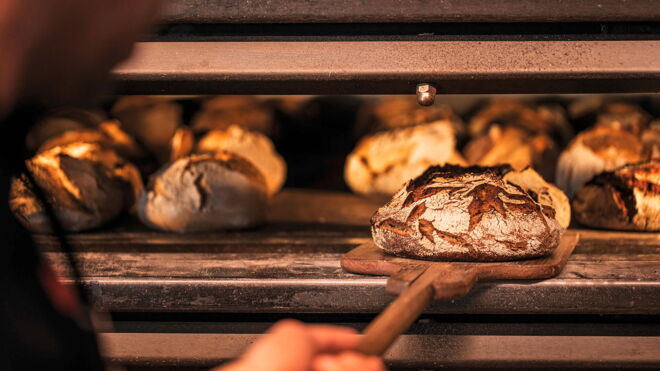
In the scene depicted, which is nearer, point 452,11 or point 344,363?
point 344,363

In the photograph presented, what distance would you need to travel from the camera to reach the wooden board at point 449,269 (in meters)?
1.00

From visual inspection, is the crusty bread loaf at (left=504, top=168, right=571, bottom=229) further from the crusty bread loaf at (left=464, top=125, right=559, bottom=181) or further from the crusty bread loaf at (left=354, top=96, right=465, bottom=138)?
the crusty bread loaf at (left=354, top=96, right=465, bottom=138)

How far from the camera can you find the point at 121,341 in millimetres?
1205

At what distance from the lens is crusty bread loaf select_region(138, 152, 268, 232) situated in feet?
5.49

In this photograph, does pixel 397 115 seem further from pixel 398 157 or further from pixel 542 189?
pixel 542 189

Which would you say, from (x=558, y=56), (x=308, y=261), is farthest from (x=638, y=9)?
(x=308, y=261)

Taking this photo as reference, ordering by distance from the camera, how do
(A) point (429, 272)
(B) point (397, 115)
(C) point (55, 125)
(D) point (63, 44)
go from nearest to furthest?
1. (D) point (63, 44)
2. (A) point (429, 272)
3. (C) point (55, 125)
4. (B) point (397, 115)

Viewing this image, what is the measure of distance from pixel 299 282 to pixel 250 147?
1045mm

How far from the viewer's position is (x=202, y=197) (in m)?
1.69

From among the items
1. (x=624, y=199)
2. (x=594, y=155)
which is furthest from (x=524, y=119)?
(x=624, y=199)

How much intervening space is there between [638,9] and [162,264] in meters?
0.93

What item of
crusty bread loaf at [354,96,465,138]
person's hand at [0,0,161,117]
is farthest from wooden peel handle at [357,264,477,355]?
crusty bread loaf at [354,96,465,138]

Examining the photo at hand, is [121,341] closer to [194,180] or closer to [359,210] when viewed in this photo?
[194,180]

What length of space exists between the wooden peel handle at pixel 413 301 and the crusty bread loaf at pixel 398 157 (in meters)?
0.96
